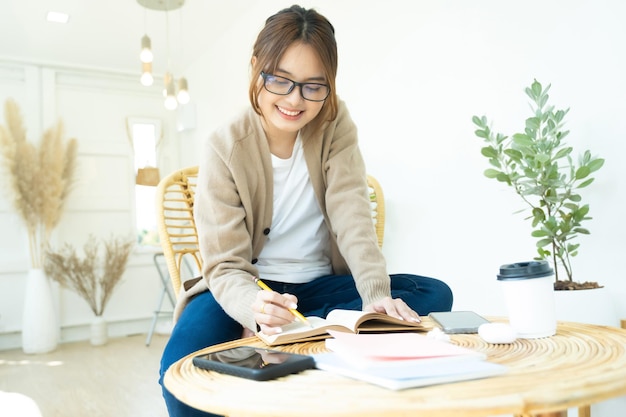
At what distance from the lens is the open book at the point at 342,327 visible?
2.91 ft

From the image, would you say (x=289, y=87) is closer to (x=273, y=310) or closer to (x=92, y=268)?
(x=273, y=310)

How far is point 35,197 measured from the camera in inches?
163

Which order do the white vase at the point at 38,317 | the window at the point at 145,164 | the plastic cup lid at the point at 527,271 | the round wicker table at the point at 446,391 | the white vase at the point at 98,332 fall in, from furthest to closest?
1. the window at the point at 145,164
2. the white vase at the point at 98,332
3. the white vase at the point at 38,317
4. the plastic cup lid at the point at 527,271
5. the round wicker table at the point at 446,391

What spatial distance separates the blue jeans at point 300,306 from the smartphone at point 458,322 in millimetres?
205

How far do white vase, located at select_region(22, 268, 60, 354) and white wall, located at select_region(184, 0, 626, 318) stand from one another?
9.11 ft

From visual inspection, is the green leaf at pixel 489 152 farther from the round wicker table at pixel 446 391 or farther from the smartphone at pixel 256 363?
A: the smartphone at pixel 256 363

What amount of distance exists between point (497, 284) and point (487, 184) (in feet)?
1.12

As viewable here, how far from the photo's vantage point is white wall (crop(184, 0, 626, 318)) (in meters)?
1.53

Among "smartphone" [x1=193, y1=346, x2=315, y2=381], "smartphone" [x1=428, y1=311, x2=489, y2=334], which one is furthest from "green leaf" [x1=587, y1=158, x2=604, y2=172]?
"smartphone" [x1=193, y1=346, x2=315, y2=381]

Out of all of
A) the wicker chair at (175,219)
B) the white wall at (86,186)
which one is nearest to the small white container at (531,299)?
the wicker chair at (175,219)

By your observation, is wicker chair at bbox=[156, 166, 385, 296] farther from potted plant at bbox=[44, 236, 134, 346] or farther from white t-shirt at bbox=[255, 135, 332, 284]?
potted plant at bbox=[44, 236, 134, 346]

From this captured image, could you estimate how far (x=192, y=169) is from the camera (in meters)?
2.00

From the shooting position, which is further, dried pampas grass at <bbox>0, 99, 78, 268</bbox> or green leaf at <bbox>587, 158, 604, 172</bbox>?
dried pampas grass at <bbox>0, 99, 78, 268</bbox>

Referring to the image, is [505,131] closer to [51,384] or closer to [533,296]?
→ [533,296]
